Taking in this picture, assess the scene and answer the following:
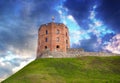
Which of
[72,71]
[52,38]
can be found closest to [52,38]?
[52,38]

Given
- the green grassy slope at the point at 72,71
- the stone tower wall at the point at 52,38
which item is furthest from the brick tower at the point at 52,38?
the green grassy slope at the point at 72,71

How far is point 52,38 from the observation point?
343 feet

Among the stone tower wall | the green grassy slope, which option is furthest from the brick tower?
the green grassy slope

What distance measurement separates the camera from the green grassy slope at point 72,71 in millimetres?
77750

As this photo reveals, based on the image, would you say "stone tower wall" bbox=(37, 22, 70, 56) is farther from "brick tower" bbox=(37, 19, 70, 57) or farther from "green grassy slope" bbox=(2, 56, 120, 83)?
"green grassy slope" bbox=(2, 56, 120, 83)

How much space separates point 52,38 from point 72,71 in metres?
21.1

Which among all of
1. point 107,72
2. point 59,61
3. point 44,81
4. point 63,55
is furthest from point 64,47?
point 44,81

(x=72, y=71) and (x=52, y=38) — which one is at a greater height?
(x=52, y=38)

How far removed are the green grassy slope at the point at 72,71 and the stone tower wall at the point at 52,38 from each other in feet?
23.0

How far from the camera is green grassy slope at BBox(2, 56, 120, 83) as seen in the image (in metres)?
77.8

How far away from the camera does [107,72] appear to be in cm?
8775

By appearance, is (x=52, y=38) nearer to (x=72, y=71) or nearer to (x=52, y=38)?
(x=52, y=38)

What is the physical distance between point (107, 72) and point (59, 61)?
17.0m

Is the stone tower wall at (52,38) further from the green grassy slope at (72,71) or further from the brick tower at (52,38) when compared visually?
the green grassy slope at (72,71)
